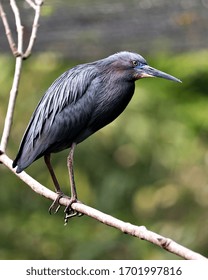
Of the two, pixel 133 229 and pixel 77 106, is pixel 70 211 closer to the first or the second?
pixel 77 106

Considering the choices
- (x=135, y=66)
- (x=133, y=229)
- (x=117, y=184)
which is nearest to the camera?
(x=133, y=229)

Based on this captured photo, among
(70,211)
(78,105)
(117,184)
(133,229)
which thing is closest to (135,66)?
(78,105)

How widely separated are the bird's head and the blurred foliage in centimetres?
290

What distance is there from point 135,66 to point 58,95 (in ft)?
1.17

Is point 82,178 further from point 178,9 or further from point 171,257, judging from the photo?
point 178,9

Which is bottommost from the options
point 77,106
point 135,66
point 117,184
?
Result: point 117,184

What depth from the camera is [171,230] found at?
7520mm

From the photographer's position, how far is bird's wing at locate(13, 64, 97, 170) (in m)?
4.12

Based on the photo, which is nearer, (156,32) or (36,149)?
(36,149)

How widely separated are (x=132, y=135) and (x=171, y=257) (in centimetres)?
97

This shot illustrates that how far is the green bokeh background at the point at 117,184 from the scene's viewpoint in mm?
7395

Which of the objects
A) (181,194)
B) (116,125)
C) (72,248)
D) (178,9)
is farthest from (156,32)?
(72,248)

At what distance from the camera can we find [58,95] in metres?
4.12

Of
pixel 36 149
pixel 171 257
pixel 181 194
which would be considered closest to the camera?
pixel 36 149
